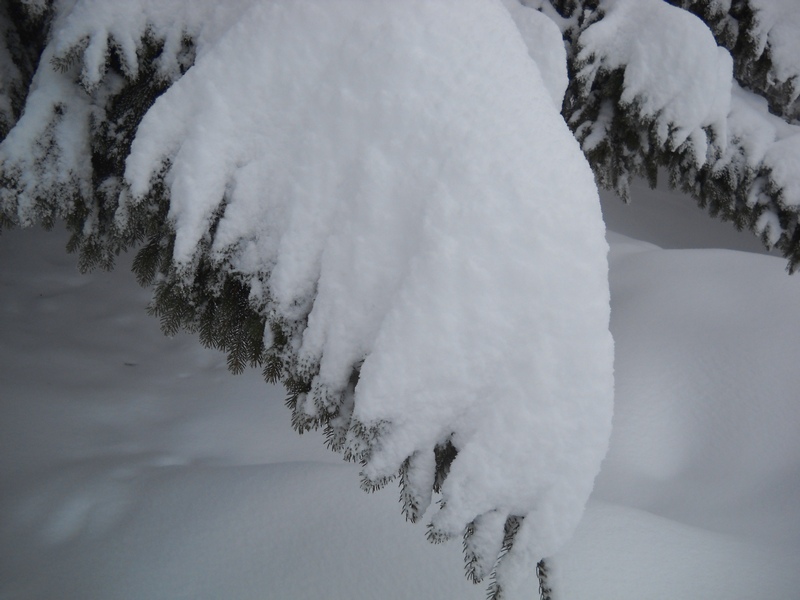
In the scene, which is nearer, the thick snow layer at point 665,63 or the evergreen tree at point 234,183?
the evergreen tree at point 234,183

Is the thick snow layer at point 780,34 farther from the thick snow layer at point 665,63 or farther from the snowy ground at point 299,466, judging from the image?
the snowy ground at point 299,466

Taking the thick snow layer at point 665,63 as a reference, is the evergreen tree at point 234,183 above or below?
below

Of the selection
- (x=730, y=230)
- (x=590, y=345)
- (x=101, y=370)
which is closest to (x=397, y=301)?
(x=590, y=345)

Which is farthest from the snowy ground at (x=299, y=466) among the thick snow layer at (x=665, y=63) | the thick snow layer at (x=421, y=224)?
the thick snow layer at (x=665, y=63)

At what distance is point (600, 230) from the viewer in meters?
0.96

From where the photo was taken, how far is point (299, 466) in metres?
1.71

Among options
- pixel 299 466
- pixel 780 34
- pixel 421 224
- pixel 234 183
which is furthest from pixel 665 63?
pixel 299 466

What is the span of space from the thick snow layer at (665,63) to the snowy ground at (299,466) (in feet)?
3.47

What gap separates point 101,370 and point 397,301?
208 centimetres

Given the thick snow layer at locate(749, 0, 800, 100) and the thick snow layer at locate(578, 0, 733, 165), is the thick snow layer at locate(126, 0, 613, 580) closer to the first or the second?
the thick snow layer at locate(578, 0, 733, 165)

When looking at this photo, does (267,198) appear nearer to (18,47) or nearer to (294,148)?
(294,148)

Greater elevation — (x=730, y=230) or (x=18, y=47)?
(x=730, y=230)

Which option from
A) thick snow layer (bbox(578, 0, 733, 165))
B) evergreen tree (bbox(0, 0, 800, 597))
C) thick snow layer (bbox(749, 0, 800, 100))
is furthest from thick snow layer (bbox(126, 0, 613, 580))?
thick snow layer (bbox(749, 0, 800, 100))

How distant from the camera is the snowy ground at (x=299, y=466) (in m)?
1.38
